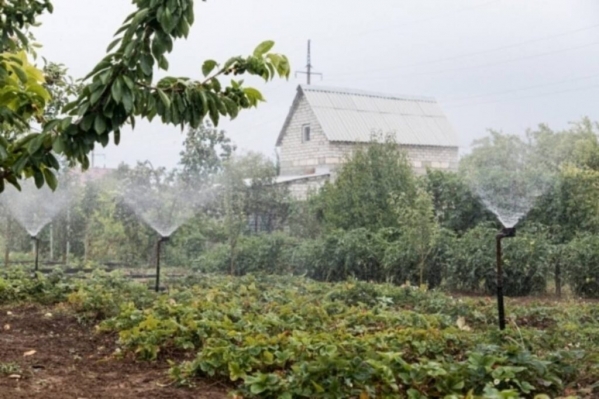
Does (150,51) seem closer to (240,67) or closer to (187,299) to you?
(240,67)

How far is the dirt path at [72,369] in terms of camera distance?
2619 millimetres

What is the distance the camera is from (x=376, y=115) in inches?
344

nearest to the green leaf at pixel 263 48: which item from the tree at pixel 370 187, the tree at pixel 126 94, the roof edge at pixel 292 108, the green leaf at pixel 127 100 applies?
the tree at pixel 126 94

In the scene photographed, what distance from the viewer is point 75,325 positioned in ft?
13.8

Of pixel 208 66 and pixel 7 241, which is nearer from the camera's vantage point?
pixel 208 66

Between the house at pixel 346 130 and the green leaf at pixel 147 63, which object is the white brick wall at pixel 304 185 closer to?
the house at pixel 346 130

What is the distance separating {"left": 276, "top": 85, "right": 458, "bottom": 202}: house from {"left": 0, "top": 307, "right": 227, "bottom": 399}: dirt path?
15.6ft

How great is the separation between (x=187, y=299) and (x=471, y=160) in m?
3.97

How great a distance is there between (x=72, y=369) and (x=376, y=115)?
6.06 metres

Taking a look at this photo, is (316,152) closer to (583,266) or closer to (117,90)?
(583,266)

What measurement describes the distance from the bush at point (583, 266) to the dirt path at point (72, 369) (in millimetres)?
3766

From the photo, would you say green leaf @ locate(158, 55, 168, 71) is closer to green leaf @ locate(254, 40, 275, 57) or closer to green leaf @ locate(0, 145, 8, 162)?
green leaf @ locate(254, 40, 275, 57)

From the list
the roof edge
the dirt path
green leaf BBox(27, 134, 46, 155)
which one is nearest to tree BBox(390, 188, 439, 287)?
the roof edge

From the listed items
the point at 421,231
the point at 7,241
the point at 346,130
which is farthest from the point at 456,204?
the point at 7,241
